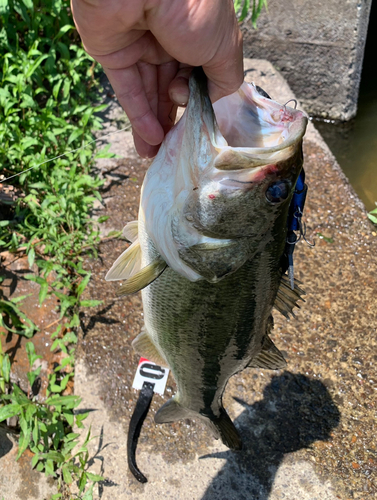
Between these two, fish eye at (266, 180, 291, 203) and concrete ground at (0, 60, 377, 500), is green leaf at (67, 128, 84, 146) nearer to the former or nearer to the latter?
concrete ground at (0, 60, 377, 500)

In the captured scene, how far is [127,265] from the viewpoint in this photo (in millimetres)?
2018

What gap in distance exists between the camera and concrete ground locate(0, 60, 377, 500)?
7.97 feet

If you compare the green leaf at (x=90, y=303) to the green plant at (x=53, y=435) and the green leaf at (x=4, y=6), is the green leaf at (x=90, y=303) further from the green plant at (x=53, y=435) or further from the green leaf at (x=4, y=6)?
the green leaf at (x=4, y=6)

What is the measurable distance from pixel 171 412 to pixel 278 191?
1344 mm

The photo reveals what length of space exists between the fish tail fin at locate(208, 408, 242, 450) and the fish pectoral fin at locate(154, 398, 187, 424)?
0.47 ft

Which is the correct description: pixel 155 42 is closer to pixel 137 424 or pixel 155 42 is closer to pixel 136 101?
pixel 136 101

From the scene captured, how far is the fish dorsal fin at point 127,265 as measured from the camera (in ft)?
6.54

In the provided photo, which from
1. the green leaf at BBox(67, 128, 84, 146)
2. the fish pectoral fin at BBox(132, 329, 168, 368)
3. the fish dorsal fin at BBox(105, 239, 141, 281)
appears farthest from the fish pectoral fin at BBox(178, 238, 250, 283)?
the green leaf at BBox(67, 128, 84, 146)

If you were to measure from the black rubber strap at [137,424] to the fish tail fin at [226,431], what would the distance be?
2.16ft

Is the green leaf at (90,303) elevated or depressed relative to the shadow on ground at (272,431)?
elevated

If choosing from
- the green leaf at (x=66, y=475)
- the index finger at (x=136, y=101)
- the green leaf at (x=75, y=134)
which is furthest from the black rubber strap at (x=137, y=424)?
the green leaf at (x=75, y=134)

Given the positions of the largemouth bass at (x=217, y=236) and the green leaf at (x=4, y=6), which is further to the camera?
the green leaf at (x=4, y=6)

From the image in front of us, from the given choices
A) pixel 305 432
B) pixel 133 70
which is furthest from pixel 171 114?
pixel 305 432

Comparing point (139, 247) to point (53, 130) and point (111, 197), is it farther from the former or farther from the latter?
point (53, 130)
